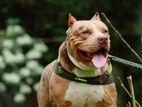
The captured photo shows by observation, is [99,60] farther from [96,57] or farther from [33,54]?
[33,54]

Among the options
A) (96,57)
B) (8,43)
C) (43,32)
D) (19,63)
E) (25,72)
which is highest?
(96,57)

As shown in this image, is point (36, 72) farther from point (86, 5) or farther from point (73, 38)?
point (73, 38)

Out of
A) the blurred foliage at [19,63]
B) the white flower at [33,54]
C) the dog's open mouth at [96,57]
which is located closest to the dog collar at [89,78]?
the dog's open mouth at [96,57]

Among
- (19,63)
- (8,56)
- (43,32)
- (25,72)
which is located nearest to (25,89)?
(25,72)

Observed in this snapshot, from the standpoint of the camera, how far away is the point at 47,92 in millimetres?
4320

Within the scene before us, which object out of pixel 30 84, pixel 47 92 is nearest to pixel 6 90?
pixel 30 84

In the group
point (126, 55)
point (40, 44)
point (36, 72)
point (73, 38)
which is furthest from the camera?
point (126, 55)

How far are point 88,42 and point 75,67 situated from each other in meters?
0.18

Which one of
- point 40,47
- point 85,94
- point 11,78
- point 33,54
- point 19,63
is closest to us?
point 85,94

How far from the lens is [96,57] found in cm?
389

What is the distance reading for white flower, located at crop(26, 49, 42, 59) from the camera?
1234 cm

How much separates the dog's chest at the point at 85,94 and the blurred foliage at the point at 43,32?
7.98 m

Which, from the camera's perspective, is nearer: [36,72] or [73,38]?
[73,38]

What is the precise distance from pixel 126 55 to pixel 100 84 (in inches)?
388
